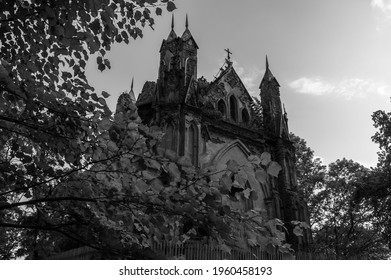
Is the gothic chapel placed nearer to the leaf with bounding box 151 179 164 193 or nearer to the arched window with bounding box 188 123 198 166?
the arched window with bounding box 188 123 198 166

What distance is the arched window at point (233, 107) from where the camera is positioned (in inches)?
844

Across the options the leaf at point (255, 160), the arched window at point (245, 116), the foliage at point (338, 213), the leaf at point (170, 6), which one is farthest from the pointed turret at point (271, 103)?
the leaf at point (255, 160)

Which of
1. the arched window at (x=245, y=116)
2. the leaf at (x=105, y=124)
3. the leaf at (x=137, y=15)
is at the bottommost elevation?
the leaf at (x=105, y=124)

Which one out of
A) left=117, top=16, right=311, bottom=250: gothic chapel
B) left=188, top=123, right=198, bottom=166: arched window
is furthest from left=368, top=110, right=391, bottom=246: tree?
left=188, top=123, right=198, bottom=166: arched window

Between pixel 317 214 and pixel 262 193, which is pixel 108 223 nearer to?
pixel 262 193

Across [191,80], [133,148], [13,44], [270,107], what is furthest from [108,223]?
[270,107]

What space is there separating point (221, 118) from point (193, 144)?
12.2 ft

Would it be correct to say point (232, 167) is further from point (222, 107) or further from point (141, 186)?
point (222, 107)

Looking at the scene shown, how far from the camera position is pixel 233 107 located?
2194cm

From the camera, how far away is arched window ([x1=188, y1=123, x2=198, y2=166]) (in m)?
16.4

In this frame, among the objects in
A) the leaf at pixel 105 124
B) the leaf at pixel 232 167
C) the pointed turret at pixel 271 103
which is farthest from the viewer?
the pointed turret at pixel 271 103

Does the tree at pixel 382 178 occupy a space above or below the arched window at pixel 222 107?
below

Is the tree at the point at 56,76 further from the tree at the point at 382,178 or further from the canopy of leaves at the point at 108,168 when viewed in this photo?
the tree at the point at 382,178

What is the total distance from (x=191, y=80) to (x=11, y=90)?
1477 centimetres
